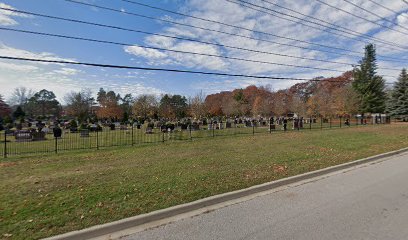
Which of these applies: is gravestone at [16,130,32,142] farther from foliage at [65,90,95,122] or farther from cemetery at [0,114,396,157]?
foliage at [65,90,95,122]

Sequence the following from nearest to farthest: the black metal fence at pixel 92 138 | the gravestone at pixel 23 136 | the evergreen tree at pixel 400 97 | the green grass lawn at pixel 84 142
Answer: the green grass lawn at pixel 84 142
the black metal fence at pixel 92 138
the gravestone at pixel 23 136
the evergreen tree at pixel 400 97

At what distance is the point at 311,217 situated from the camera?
4281 millimetres

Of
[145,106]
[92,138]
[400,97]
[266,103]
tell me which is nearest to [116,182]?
[92,138]

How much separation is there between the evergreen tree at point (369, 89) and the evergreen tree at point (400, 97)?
2998 millimetres

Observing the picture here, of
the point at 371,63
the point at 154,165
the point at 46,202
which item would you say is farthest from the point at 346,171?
the point at 371,63

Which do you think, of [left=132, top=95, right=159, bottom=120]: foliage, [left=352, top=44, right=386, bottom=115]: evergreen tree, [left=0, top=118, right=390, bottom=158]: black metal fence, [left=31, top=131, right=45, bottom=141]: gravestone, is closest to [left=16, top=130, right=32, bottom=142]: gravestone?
[left=0, top=118, right=390, bottom=158]: black metal fence

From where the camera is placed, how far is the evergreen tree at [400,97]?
40.9 metres

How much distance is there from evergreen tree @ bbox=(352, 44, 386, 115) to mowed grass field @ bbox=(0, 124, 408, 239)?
4237 cm

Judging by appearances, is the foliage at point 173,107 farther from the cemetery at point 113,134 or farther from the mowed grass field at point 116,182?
the mowed grass field at point 116,182

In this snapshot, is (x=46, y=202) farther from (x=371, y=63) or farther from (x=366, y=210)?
(x=371, y=63)

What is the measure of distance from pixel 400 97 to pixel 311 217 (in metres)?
49.1

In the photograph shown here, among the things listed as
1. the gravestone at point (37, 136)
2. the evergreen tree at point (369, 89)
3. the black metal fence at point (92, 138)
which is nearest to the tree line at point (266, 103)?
the evergreen tree at point (369, 89)

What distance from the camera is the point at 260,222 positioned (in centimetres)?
413

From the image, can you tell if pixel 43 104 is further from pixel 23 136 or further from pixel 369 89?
pixel 369 89
